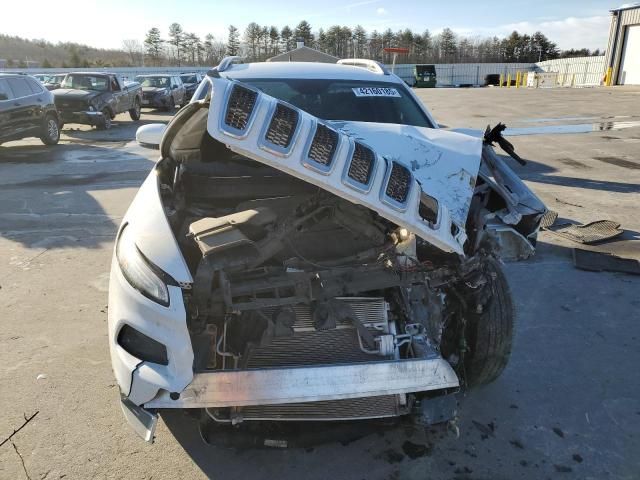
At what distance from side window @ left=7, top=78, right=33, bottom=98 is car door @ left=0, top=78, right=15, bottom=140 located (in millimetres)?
132

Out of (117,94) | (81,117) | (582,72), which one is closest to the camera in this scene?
(81,117)

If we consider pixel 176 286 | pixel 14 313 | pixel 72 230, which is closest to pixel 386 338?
pixel 176 286

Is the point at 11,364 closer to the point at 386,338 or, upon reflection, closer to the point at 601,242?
the point at 386,338

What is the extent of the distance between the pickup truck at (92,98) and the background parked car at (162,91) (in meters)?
2.76

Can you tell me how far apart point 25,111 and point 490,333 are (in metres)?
11.9

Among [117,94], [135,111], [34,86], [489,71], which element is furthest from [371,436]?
[489,71]

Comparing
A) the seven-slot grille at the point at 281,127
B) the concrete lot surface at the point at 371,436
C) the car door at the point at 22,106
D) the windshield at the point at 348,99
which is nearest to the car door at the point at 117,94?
the car door at the point at 22,106

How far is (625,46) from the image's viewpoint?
3309 centimetres

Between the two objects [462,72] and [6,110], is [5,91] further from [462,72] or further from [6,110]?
[462,72]

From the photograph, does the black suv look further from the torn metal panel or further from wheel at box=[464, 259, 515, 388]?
wheel at box=[464, 259, 515, 388]

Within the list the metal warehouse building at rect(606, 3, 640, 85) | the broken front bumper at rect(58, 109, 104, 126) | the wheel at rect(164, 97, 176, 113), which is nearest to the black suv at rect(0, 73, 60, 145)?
the broken front bumper at rect(58, 109, 104, 126)

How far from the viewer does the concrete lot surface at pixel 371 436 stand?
2305mm

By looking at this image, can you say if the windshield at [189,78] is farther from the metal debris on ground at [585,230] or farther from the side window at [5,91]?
the metal debris on ground at [585,230]

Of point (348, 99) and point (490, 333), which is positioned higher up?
point (348, 99)
